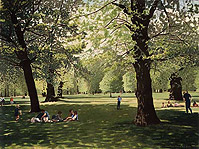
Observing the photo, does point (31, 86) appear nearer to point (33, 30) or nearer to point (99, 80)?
point (33, 30)

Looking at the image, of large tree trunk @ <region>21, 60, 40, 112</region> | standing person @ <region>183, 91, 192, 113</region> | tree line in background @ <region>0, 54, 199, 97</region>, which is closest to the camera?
standing person @ <region>183, 91, 192, 113</region>

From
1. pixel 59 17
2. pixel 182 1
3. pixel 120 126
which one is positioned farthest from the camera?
pixel 59 17

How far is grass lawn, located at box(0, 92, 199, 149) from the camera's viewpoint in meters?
5.52

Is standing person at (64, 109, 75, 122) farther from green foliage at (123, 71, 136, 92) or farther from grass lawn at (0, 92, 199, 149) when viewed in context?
green foliage at (123, 71, 136, 92)

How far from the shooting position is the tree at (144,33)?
6.35 metres

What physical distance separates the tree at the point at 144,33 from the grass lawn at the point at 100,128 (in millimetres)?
288

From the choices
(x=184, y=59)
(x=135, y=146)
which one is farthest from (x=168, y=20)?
(x=135, y=146)

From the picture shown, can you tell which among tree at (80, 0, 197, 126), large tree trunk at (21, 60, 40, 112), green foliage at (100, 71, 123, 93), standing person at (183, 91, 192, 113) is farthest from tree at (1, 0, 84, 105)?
standing person at (183, 91, 192, 113)

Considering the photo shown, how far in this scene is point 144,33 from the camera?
6.59 meters

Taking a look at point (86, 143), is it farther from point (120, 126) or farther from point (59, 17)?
point (59, 17)

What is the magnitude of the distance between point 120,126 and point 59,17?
3.29 m

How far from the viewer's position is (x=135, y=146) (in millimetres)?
5352

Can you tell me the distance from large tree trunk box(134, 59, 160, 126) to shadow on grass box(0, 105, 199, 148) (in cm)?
17

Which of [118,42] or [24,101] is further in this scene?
[24,101]
